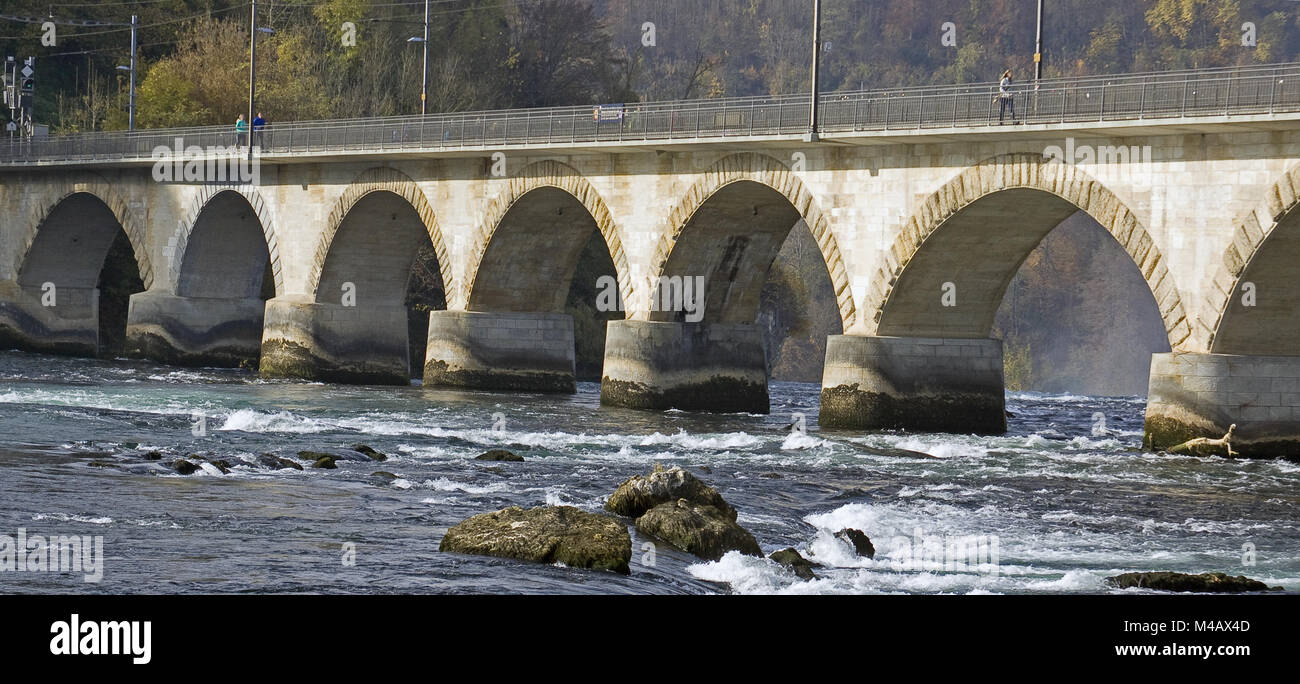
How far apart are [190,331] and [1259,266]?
36.4 meters

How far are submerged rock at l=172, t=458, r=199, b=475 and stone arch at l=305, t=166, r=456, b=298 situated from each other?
23.5 meters

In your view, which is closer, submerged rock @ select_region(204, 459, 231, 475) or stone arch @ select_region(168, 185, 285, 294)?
submerged rock @ select_region(204, 459, 231, 475)

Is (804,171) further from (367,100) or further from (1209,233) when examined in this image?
(367,100)

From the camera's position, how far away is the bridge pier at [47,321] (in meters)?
59.8

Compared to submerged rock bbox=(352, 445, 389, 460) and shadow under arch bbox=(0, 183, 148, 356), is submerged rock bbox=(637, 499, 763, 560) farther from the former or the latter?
shadow under arch bbox=(0, 183, 148, 356)

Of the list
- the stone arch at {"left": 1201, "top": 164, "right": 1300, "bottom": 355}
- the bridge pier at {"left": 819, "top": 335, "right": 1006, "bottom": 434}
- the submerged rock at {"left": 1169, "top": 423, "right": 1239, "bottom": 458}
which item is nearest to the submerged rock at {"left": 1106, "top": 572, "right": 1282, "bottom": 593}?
Answer: the submerged rock at {"left": 1169, "top": 423, "right": 1239, "bottom": 458}

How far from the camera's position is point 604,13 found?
143 m

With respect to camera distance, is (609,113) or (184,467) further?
(609,113)

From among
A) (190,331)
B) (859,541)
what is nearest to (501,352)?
(190,331)

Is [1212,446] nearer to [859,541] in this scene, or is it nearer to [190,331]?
[859,541]

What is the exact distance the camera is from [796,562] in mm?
16828

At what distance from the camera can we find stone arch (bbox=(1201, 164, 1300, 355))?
28.3m

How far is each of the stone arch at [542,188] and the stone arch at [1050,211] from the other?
26.3ft
